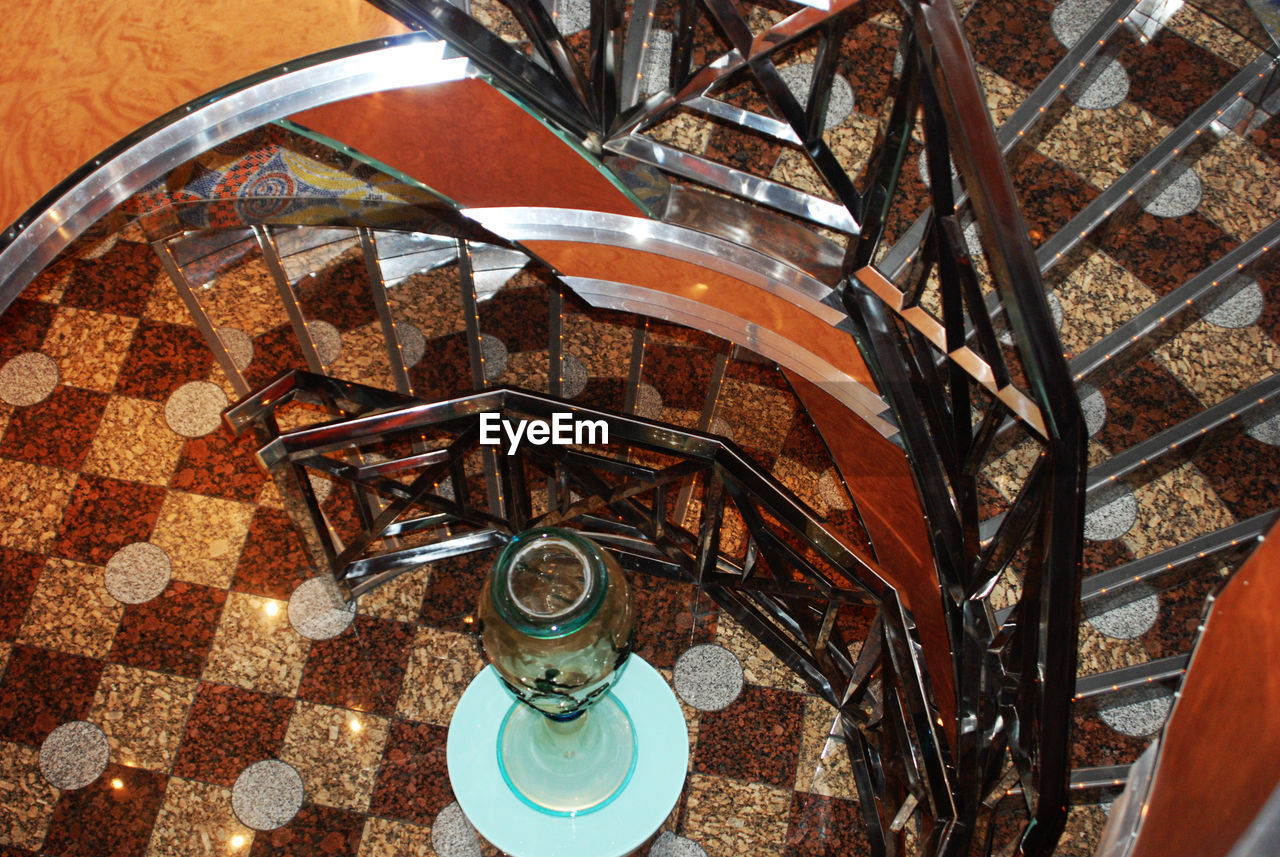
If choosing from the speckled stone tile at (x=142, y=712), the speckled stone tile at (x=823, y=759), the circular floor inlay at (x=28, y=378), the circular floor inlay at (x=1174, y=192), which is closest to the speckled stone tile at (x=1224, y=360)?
the circular floor inlay at (x=1174, y=192)

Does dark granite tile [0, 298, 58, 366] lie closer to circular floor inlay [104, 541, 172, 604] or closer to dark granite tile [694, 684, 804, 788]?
circular floor inlay [104, 541, 172, 604]

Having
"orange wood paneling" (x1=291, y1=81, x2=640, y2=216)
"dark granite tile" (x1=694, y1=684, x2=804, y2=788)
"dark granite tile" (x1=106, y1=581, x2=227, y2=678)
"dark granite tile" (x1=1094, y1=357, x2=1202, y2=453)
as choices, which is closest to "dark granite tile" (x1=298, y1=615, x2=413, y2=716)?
"dark granite tile" (x1=106, y1=581, x2=227, y2=678)

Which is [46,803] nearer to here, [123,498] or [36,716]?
[36,716]

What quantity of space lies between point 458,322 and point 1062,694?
7.31 feet

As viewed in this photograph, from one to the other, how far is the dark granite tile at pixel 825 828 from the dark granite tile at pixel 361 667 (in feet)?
3.67

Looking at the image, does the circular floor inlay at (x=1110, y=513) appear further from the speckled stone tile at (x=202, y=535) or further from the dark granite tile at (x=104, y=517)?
the dark granite tile at (x=104, y=517)

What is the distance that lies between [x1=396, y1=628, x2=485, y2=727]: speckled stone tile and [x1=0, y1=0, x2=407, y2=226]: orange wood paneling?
58.8 inches

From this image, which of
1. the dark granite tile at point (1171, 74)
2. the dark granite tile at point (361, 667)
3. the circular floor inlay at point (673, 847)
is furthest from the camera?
the dark granite tile at point (361, 667)

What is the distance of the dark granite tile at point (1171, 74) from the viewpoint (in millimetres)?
1979

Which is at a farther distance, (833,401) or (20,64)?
(833,401)

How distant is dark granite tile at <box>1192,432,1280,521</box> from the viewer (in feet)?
6.36

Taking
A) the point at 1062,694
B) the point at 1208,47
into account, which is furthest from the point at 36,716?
the point at 1208,47

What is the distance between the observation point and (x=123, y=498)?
3.13 m

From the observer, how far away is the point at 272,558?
3055 mm
